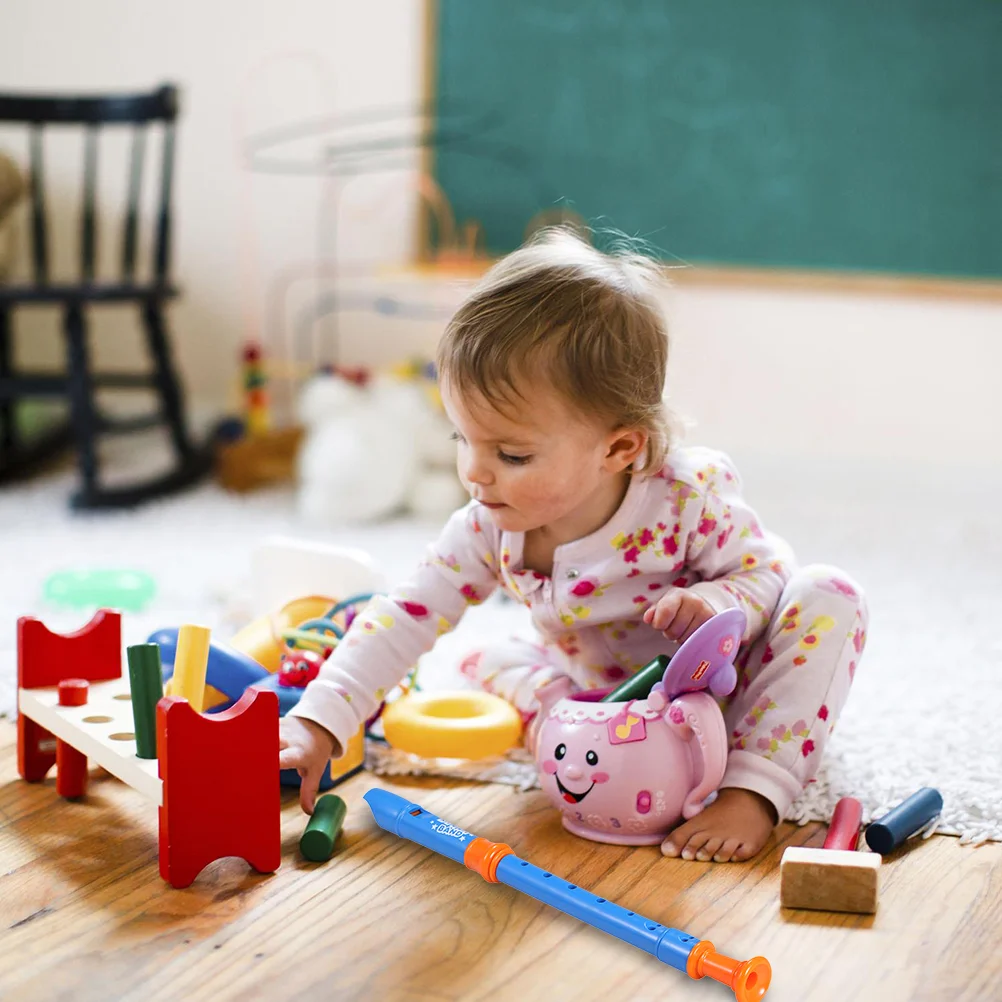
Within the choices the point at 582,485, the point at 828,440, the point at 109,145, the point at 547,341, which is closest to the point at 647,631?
the point at 582,485

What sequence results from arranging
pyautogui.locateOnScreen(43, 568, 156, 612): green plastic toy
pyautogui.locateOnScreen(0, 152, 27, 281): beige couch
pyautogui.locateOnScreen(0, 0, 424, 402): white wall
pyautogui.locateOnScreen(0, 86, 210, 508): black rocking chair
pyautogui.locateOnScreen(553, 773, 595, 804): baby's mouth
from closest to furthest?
pyautogui.locateOnScreen(553, 773, 595, 804): baby's mouth, pyautogui.locateOnScreen(43, 568, 156, 612): green plastic toy, pyautogui.locateOnScreen(0, 86, 210, 508): black rocking chair, pyautogui.locateOnScreen(0, 152, 27, 281): beige couch, pyautogui.locateOnScreen(0, 0, 424, 402): white wall

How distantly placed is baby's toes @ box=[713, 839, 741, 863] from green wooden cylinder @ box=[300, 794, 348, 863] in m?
0.28

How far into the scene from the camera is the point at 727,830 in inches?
38.5

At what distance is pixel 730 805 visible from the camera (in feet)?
3.28

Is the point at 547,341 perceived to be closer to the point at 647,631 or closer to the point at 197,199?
the point at 647,631

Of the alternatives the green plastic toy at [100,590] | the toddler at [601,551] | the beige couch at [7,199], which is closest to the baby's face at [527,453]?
the toddler at [601,551]

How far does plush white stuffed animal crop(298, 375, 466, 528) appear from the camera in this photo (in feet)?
6.76

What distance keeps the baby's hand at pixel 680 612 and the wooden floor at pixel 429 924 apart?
0.55ft

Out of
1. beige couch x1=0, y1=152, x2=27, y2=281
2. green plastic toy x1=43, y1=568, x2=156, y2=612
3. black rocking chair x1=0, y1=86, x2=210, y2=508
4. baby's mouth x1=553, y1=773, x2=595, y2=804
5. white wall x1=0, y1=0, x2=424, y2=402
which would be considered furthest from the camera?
white wall x1=0, y1=0, x2=424, y2=402

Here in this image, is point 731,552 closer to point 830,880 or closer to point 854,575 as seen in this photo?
point 830,880

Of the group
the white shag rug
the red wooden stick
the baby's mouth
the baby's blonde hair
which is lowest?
the white shag rug

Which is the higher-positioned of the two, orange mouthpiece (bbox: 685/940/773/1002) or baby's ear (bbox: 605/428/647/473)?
baby's ear (bbox: 605/428/647/473)

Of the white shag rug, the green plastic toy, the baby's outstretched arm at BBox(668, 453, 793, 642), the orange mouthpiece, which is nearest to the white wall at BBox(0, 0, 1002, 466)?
the white shag rug

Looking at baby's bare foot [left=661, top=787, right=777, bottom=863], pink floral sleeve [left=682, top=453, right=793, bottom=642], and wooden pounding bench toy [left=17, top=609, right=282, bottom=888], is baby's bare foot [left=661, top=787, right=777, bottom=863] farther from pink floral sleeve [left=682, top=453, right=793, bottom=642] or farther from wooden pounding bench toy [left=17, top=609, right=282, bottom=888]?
wooden pounding bench toy [left=17, top=609, right=282, bottom=888]
